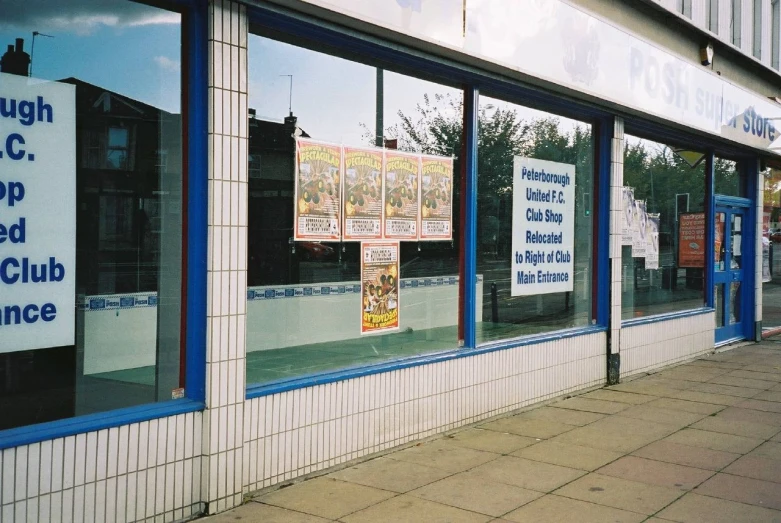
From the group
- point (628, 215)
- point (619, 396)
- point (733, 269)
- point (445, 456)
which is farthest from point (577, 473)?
point (733, 269)

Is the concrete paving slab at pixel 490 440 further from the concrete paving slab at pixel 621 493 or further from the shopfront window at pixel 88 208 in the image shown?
the shopfront window at pixel 88 208

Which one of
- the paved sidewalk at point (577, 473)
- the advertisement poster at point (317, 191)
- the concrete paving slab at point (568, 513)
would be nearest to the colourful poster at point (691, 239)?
the paved sidewalk at point (577, 473)

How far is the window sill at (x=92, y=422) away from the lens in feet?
13.0

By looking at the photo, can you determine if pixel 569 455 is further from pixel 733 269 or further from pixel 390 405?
pixel 733 269

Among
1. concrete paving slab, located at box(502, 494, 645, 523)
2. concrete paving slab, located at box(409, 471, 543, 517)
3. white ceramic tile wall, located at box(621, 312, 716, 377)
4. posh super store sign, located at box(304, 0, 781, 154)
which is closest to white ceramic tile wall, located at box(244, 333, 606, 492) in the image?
concrete paving slab, located at box(409, 471, 543, 517)

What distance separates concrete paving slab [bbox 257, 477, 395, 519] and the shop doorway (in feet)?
28.2

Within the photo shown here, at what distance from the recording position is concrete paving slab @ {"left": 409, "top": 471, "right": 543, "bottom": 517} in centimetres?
503

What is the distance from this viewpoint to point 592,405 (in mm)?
8164

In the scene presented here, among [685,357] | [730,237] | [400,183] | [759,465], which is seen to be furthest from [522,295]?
[730,237]

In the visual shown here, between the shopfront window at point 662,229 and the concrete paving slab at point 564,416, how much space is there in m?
2.32

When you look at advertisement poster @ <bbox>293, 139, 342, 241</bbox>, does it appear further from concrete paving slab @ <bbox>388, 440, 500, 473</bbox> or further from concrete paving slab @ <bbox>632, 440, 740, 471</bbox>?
concrete paving slab @ <bbox>632, 440, 740, 471</bbox>

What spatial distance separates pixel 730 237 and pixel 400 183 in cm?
828

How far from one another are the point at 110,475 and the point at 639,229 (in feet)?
25.9

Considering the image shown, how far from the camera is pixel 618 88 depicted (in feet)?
28.7
